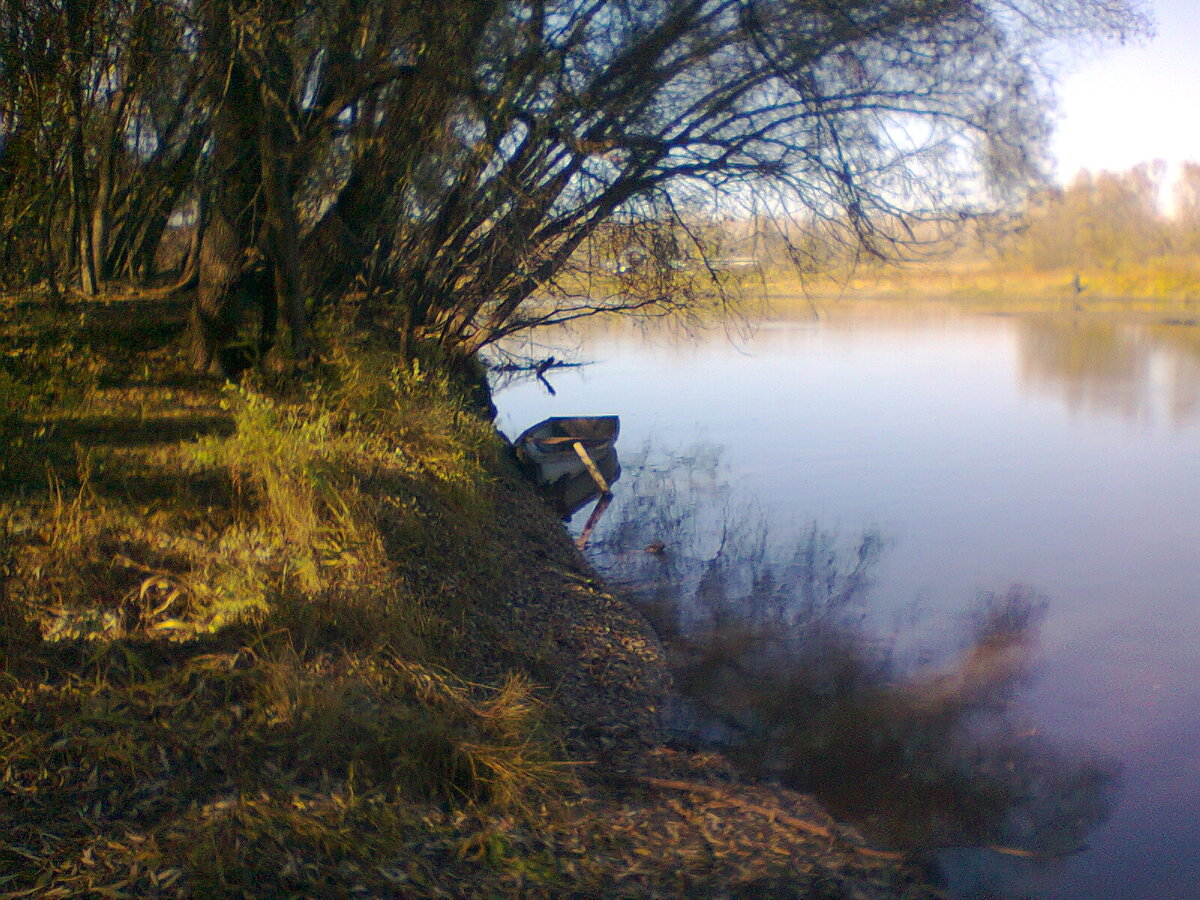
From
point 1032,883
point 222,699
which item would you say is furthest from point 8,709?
point 1032,883

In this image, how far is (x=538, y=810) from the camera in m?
5.74

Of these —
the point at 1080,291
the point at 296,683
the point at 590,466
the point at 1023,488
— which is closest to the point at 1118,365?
the point at 1023,488

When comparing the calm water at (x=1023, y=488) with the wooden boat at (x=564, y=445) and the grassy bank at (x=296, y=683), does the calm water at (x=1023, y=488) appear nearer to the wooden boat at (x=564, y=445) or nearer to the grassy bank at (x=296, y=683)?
the wooden boat at (x=564, y=445)

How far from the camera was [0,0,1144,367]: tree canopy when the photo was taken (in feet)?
27.9

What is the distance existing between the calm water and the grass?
365 centimetres

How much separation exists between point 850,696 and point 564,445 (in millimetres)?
7650

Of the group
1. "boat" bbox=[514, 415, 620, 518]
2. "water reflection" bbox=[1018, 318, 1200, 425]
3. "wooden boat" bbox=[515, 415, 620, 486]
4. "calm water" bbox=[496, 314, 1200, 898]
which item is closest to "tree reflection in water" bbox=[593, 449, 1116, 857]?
"calm water" bbox=[496, 314, 1200, 898]

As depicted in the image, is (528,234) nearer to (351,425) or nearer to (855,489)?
→ (351,425)

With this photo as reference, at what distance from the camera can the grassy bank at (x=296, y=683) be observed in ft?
15.5

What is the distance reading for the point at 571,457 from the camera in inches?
603

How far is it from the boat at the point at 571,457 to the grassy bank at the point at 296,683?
4881mm

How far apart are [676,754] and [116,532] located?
405 centimetres

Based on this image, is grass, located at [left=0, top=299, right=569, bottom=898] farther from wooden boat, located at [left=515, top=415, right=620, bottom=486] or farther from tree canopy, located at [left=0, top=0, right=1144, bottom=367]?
wooden boat, located at [left=515, top=415, right=620, bottom=486]

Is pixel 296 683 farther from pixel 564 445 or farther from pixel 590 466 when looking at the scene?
pixel 564 445
